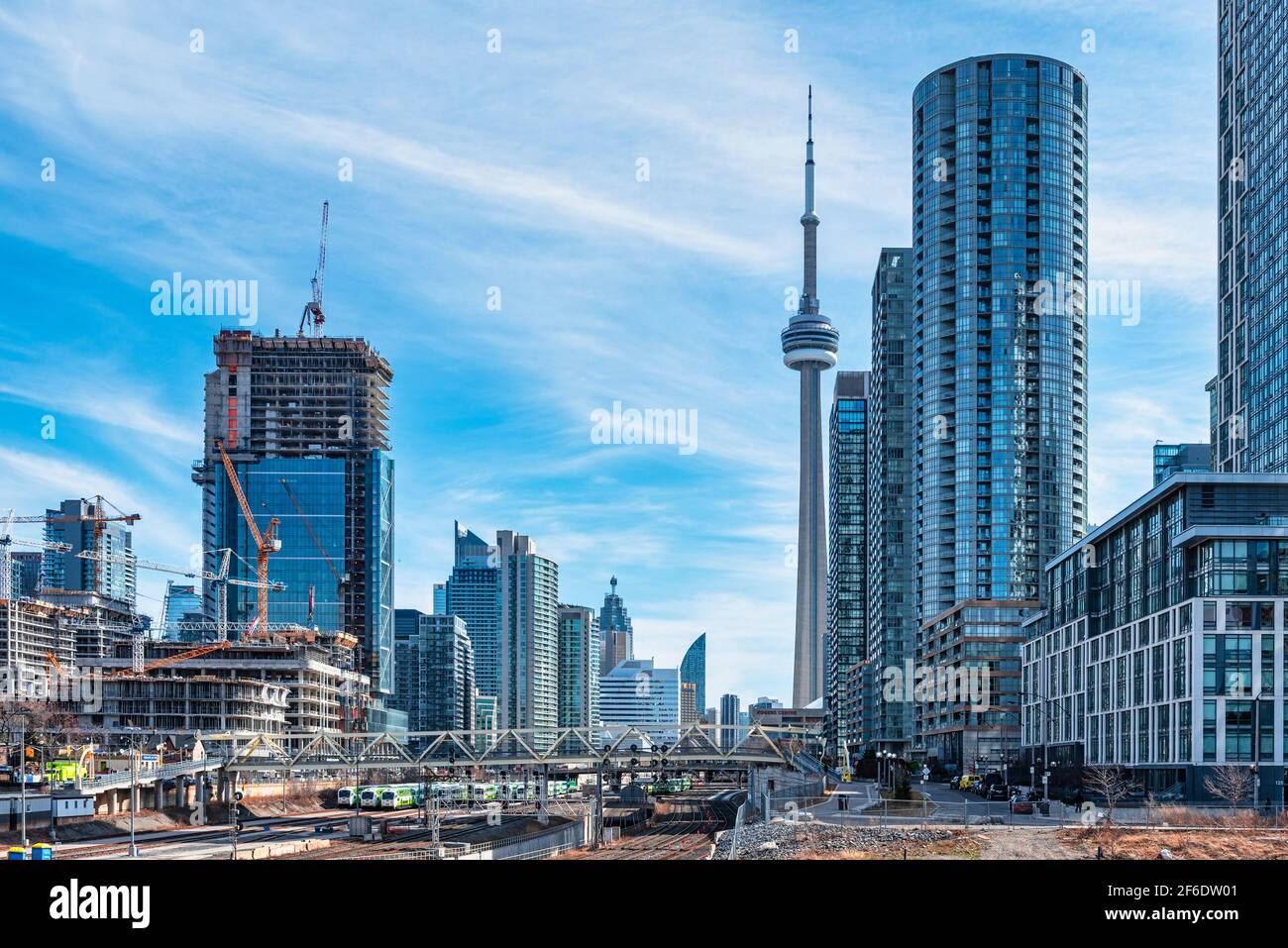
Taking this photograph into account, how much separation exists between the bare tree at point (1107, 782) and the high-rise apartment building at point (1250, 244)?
52.2 metres

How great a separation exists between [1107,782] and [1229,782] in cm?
Result: 808

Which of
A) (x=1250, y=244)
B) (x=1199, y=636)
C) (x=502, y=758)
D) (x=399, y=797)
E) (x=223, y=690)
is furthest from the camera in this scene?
(x=223, y=690)

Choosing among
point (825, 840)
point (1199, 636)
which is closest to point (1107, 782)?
point (1199, 636)

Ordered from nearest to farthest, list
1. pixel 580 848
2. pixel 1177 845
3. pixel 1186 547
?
pixel 1177 845 < pixel 1186 547 < pixel 580 848

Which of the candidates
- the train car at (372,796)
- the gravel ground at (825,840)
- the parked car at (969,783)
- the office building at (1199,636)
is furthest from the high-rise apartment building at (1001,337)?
the gravel ground at (825,840)

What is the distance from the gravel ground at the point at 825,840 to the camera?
60781mm

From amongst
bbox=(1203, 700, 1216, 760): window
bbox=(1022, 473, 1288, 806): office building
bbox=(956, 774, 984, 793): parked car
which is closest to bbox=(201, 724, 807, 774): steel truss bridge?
bbox=(956, 774, 984, 793): parked car

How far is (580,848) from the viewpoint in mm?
93250

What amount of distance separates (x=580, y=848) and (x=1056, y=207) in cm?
13098

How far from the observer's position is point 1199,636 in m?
82.7

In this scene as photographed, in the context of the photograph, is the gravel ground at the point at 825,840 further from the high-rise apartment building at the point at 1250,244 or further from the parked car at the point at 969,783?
the high-rise apartment building at the point at 1250,244

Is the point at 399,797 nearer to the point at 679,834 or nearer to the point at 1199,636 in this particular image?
the point at 679,834
